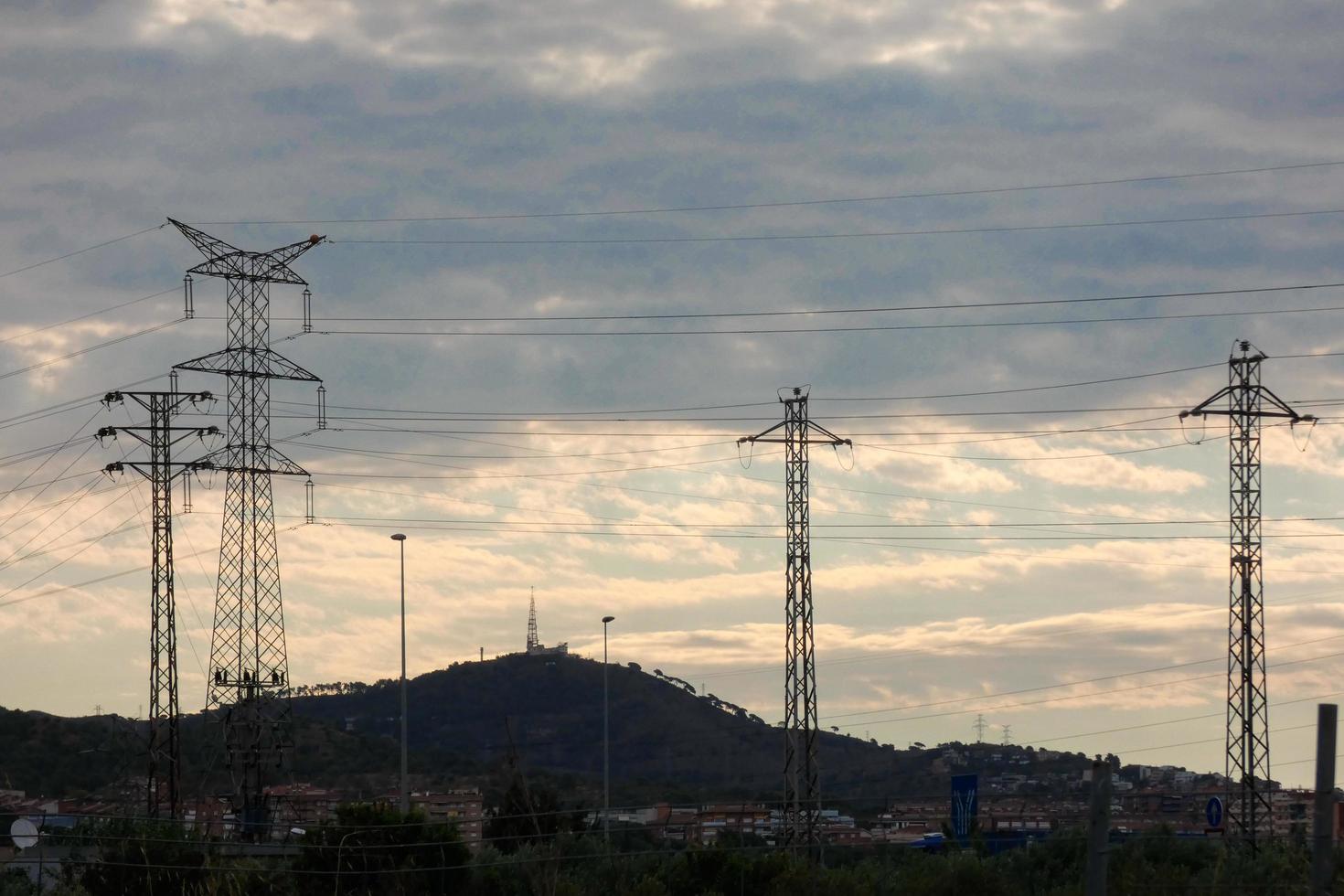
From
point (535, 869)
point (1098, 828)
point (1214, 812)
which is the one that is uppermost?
point (1098, 828)

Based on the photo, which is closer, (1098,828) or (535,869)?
(1098,828)

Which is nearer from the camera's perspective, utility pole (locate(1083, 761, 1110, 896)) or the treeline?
utility pole (locate(1083, 761, 1110, 896))

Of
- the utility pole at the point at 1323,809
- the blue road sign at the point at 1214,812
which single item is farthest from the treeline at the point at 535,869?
the blue road sign at the point at 1214,812

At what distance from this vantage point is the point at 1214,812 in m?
66.9

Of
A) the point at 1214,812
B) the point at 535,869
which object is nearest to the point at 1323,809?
the point at 535,869

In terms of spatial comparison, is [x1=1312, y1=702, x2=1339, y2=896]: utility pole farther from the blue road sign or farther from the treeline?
the blue road sign

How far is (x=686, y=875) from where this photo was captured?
1469 inches

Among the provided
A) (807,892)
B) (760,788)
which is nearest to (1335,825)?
(807,892)

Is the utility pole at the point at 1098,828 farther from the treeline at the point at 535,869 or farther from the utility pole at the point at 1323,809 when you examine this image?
the treeline at the point at 535,869

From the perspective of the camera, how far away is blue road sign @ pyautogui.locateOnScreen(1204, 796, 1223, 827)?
209 ft

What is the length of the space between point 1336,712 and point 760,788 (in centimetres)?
18087

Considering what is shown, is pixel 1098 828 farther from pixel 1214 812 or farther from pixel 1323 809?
pixel 1214 812

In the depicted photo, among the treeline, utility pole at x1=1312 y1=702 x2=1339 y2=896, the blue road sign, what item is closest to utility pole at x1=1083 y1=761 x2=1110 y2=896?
utility pole at x1=1312 y1=702 x2=1339 y2=896

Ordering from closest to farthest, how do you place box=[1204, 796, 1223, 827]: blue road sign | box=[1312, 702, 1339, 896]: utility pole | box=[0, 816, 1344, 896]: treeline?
box=[1312, 702, 1339, 896]: utility pole, box=[0, 816, 1344, 896]: treeline, box=[1204, 796, 1223, 827]: blue road sign
